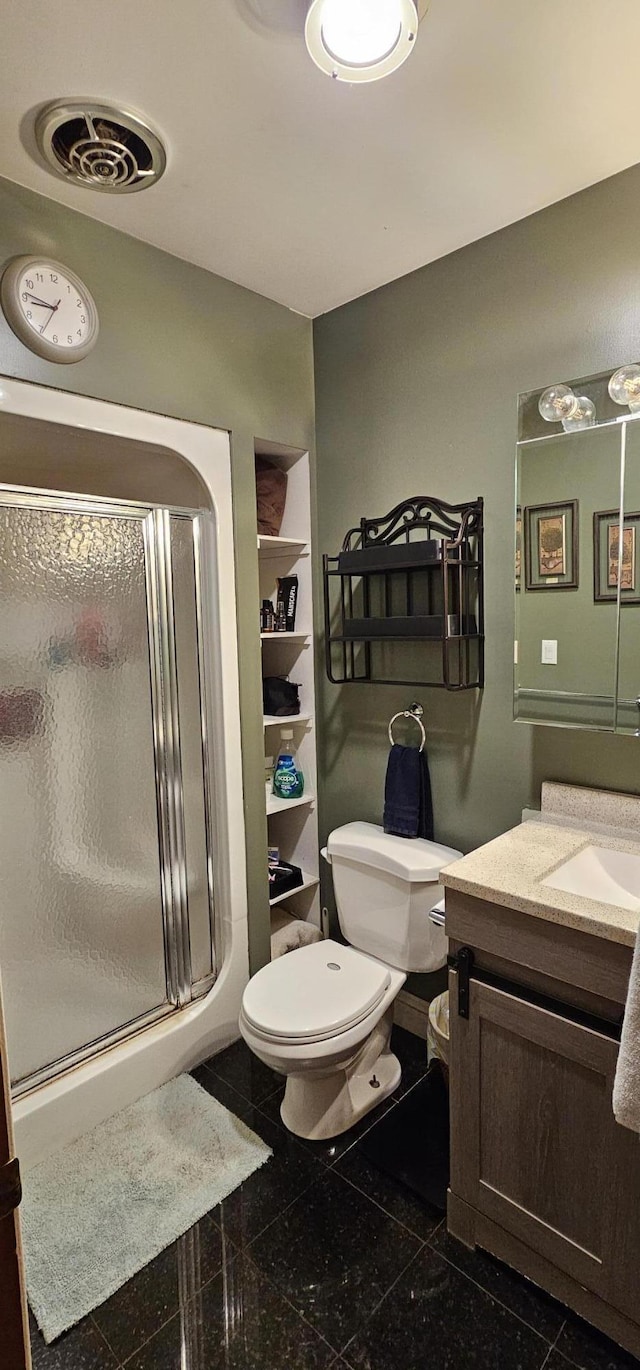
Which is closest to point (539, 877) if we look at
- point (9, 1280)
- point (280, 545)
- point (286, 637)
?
point (9, 1280)

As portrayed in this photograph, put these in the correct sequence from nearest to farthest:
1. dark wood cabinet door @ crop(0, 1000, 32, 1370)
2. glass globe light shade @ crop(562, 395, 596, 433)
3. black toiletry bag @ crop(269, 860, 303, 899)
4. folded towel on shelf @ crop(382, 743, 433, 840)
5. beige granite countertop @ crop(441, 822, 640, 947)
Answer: dark wood cabinet door @ crop(0, 1000, 32, 1370) < beige granite countertop @ crop(441, 822, 640, 947) < glass globe light shade @ crop(562, 395, 596, 433) < folded towel on shelf @ crop(382, 743, 433, 840) < black toiletry bag @ crop(269, 860, 303, 899)

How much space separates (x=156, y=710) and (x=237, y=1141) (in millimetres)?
1199

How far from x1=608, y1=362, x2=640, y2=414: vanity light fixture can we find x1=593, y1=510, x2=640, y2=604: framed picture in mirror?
252 mm

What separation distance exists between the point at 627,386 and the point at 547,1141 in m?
1.64

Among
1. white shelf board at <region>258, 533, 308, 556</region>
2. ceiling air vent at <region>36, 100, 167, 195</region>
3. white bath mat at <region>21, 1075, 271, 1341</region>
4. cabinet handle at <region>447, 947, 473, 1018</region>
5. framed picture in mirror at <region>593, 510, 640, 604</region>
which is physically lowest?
white bath mat at <region>21, 1075, 271, 1341</region>

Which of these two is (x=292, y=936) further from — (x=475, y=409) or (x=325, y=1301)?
(x=475, y=409)

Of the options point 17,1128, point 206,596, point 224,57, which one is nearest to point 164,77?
point 224,57

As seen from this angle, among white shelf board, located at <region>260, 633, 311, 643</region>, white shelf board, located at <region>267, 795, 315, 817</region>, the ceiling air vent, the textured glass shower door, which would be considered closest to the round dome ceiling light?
the ceiling air vent

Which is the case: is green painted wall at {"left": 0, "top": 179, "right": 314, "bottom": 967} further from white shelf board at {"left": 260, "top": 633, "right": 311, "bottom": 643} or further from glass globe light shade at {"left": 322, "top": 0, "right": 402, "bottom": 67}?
→ glass globe light shade at {"left": 322, "top": 0, "right": 402, "bottom": 67}

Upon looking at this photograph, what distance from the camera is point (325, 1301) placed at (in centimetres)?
136

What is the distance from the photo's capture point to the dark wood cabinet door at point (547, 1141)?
119 cm

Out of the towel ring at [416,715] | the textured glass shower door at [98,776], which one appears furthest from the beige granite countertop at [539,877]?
the textured glass shower door at [98,776]

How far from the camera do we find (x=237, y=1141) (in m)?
1.75

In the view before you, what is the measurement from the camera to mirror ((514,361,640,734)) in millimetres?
1575
